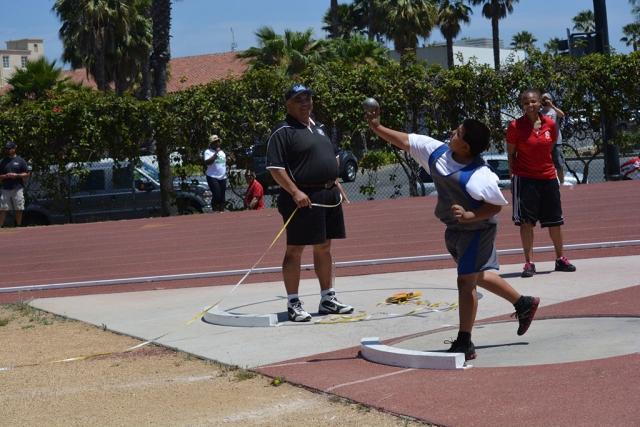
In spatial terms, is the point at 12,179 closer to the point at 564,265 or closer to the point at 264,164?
the point at 264,164

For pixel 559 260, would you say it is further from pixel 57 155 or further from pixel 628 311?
pixel 57 155

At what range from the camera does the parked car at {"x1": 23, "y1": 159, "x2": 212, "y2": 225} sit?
61.0 feet

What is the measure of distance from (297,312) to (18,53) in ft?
442

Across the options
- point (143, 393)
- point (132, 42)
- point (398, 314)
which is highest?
point (132, 42)

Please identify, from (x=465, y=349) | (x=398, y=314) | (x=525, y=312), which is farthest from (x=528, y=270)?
(x=465, y=349)

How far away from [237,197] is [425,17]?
3259 cm

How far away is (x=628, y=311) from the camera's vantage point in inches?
258

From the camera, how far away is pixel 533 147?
27.9ft

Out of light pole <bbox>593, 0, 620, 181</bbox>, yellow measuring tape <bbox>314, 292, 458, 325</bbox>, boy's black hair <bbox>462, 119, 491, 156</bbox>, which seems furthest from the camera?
light pole <bbox>593, 0, 620, 181</bbox>

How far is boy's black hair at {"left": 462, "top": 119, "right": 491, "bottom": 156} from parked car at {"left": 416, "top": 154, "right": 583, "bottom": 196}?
12.7 metres

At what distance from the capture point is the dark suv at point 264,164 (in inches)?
733

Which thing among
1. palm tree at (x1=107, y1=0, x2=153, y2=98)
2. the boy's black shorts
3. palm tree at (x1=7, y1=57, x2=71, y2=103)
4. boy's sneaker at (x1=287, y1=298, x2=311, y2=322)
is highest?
palm tree at (x1=107, y1=0, x2=153, y2=98)

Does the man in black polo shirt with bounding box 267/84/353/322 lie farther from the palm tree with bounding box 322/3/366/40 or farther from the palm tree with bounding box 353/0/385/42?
the palm tree with bounding box 322/3/366/40

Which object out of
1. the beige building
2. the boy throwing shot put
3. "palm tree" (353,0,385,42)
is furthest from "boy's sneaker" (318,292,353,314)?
the beige building
